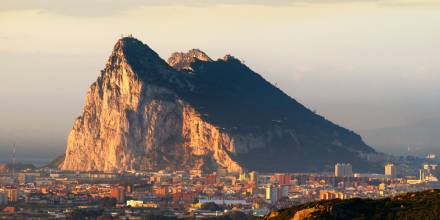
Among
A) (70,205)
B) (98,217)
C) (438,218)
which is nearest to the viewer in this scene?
(438,218)

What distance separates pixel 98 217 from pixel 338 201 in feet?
294

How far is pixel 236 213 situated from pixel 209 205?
19789 mm

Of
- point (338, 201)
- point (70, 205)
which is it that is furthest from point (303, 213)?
point (70, 205)

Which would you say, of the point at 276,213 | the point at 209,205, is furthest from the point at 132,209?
the point at 276,213

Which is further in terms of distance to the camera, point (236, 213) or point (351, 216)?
point (236, 213)

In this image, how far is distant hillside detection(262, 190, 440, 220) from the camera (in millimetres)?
80062

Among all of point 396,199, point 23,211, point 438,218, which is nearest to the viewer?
point 438,218

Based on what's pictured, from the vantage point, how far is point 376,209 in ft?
267

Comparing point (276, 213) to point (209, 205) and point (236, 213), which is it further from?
point (209, 205)

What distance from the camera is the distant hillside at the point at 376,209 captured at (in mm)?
80062

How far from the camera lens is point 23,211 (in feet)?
604

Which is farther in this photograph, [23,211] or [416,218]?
[23,211]

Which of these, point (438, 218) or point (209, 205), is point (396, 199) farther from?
point (209, 205)

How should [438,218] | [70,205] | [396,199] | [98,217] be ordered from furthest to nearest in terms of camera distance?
1. [70,205]
2. [98,217]
3. [396,199]
4. [438,218]
